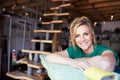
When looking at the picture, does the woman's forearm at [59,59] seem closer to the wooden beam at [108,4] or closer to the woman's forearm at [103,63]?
the woman's forearm at [103,63]

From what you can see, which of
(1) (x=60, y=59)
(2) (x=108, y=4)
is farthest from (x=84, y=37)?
(2) (x=108, y=4)

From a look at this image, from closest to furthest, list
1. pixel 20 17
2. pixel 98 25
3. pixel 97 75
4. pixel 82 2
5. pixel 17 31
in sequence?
pixel 97 75 < pixel 82 2 < pixel 20 17 < pixel 17 31 < pixel 98 25

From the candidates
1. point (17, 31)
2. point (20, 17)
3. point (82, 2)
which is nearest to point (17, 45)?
point (17, 31)

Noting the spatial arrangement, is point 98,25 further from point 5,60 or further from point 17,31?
point 5,60

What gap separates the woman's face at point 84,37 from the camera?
1211mm

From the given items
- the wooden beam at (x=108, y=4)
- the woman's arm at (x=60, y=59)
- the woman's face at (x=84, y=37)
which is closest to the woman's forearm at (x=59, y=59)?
the woman's arm at (x=60, y=59)

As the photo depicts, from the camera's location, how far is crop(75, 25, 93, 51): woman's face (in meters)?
1.21

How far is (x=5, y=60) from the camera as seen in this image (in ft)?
18.8

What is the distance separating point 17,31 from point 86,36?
6358 mm

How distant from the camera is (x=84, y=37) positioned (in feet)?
4.03

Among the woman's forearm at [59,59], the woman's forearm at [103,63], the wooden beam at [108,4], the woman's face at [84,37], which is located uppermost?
the wooden beam at [108,4]

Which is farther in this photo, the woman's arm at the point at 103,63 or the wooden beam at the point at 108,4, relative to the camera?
the wooden beam at the point at 108,4

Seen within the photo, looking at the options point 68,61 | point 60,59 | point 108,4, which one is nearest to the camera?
point 68,61

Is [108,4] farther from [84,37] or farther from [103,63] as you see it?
[103,63]
